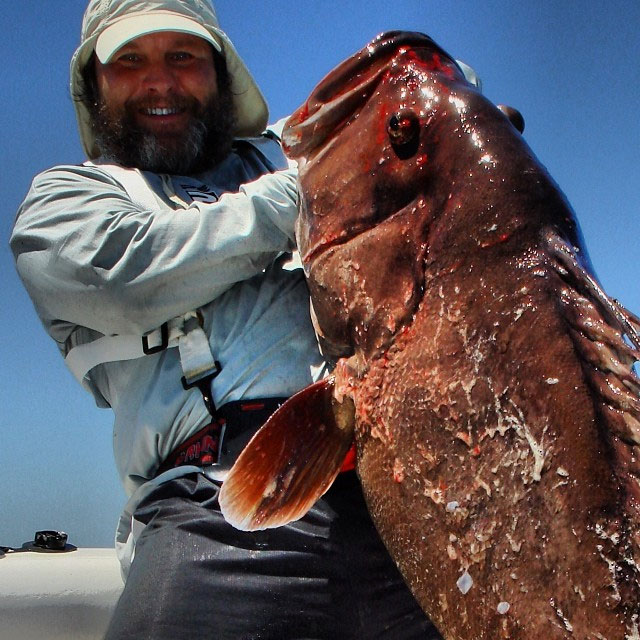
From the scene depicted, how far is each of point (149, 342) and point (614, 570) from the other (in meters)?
1.68

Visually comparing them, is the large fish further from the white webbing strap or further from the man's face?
the man's face

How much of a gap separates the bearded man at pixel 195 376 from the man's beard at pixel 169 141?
0.29 m

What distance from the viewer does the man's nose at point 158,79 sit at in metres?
3.50

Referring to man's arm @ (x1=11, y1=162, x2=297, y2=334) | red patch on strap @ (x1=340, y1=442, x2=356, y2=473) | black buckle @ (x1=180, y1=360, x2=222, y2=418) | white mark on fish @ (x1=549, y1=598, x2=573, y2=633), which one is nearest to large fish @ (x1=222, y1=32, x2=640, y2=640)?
white mark on fish @ (x1=549, y1=598, x2=573, y2=633)

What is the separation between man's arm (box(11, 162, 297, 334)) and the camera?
251 centimetres

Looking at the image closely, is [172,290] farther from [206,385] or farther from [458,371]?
[458,371]

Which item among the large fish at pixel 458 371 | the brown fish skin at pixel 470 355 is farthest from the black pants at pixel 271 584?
the brown fish skin at pixel 470 355

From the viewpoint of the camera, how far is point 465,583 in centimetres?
166

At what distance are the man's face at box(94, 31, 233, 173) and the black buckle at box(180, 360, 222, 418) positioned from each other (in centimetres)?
130

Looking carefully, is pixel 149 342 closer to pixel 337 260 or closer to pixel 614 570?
pixel 337 260

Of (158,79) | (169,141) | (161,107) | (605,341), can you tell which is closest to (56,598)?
(169,141)

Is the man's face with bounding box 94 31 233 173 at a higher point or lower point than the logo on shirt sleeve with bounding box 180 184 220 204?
higher

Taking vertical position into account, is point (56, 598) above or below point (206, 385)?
below

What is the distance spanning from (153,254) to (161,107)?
133cm
